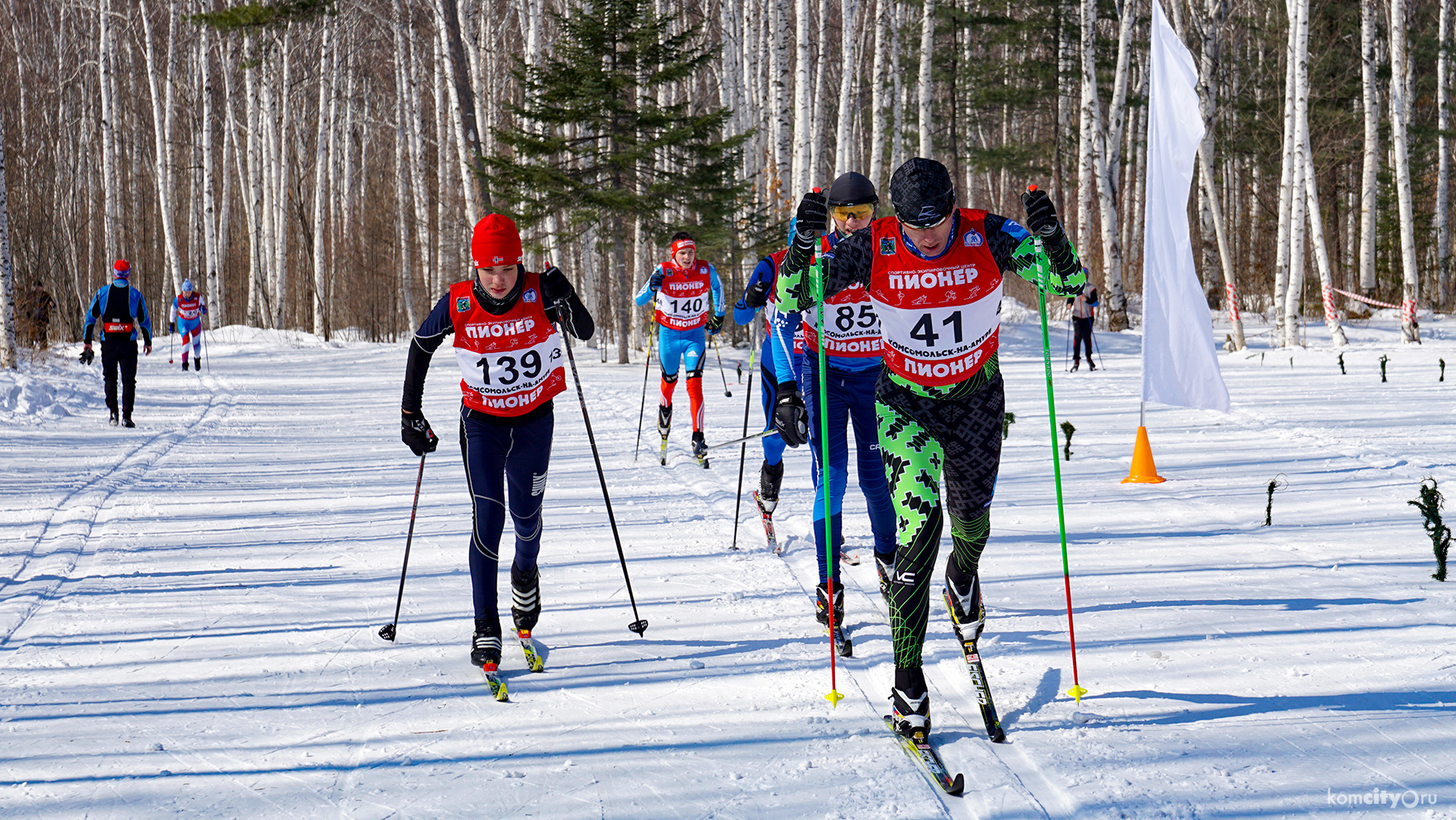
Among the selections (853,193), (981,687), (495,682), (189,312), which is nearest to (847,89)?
(189,312)

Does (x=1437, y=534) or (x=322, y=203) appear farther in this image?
(x=322, y=203)

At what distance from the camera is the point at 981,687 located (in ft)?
12.8

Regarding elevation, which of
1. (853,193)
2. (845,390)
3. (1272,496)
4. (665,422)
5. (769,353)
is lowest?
(1272,496)

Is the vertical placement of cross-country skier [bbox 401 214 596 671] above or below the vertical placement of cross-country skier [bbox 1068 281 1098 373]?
below

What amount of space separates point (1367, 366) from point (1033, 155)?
59.3 feet

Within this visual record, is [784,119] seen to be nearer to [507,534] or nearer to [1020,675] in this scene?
[507,534]

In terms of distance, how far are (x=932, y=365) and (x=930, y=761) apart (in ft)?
4.72

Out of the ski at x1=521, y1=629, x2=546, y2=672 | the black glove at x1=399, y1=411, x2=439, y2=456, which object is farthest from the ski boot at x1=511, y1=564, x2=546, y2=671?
the black glove at x1=399, y1=411, x2=439, y2=456

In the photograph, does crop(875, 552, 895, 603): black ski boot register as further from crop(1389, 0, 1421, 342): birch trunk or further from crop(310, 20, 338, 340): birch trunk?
crop(310, 20, 338, 340): birch trunk

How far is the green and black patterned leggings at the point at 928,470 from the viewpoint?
3795mm

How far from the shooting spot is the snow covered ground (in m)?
3.43

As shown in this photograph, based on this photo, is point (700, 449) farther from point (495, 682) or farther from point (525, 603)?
point (495, 682)

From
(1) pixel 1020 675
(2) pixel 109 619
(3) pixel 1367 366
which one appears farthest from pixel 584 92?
(1) pixel 1020 675

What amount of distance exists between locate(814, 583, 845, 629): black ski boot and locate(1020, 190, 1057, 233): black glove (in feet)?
6.85
